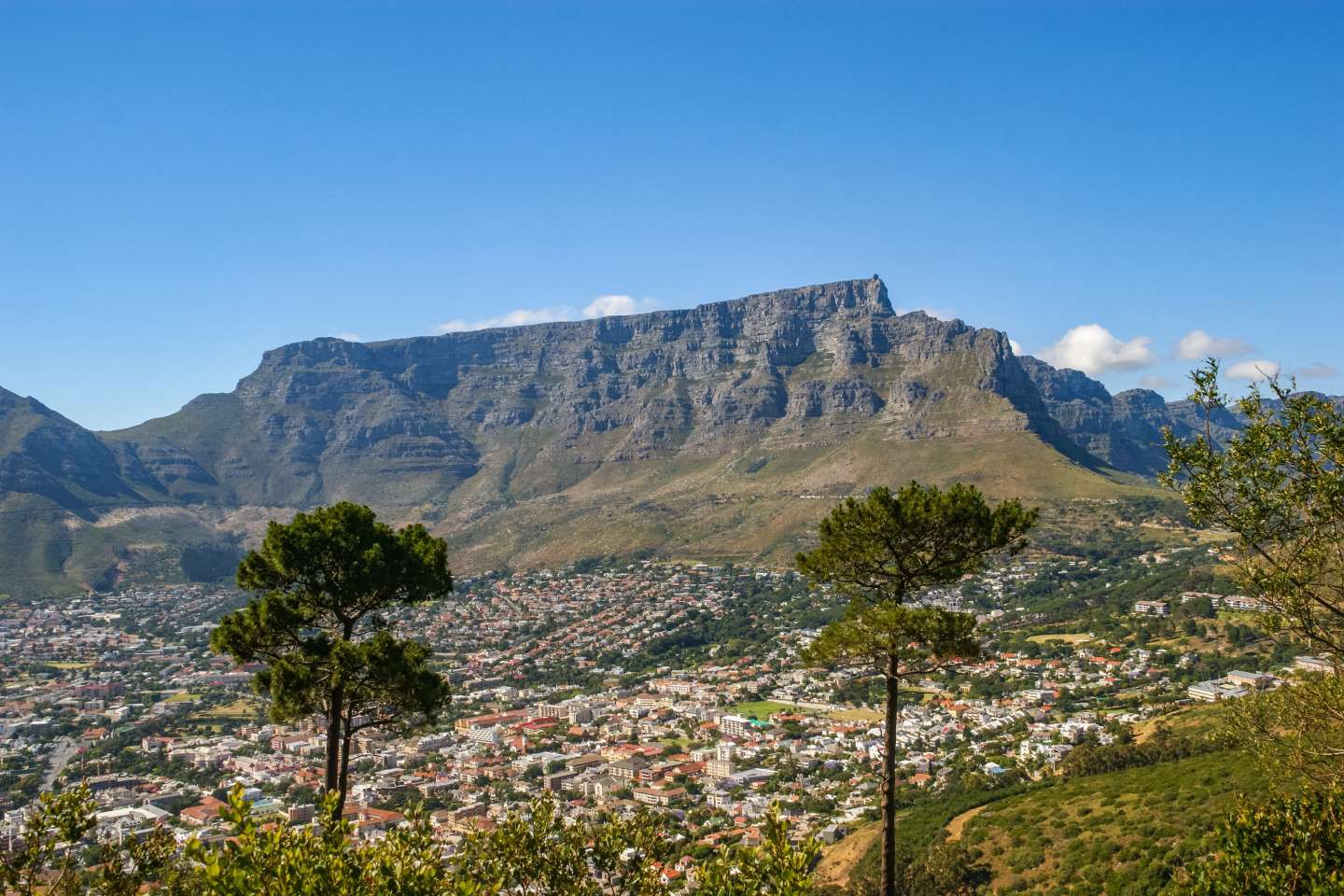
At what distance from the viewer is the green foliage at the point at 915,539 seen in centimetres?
1686

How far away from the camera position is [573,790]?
60.2m

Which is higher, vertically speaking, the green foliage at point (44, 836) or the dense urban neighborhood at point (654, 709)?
the green foliage at point (44, 836)

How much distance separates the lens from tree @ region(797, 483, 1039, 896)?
638 inches

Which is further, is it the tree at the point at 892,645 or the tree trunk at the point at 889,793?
the tree at the point at 892,645

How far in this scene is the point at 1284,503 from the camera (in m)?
12.5

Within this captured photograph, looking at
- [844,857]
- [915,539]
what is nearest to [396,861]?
[915,539]

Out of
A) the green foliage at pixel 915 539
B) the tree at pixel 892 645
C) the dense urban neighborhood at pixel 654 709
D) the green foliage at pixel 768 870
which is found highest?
the green foliage at pixel 915 539

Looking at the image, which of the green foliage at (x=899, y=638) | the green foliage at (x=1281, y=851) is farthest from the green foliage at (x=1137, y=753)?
the green foliage at (x=899, y=638)

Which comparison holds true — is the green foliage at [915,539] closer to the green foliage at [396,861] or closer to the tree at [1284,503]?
the tree at [1284,503]

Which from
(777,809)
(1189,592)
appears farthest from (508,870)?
(1189,592)

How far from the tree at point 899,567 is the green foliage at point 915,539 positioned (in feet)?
0.06

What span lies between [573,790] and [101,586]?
157 metres

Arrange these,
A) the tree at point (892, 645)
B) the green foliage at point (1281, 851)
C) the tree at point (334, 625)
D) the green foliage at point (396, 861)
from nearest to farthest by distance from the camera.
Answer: the green foliage at point (396, 861) < the green foliage at point (1281, 851) < the tree at point (334, 625) < the tree at point (892, 645)

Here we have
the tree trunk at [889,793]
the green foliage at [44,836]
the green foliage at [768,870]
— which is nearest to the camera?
the green foliage at [768,870]
